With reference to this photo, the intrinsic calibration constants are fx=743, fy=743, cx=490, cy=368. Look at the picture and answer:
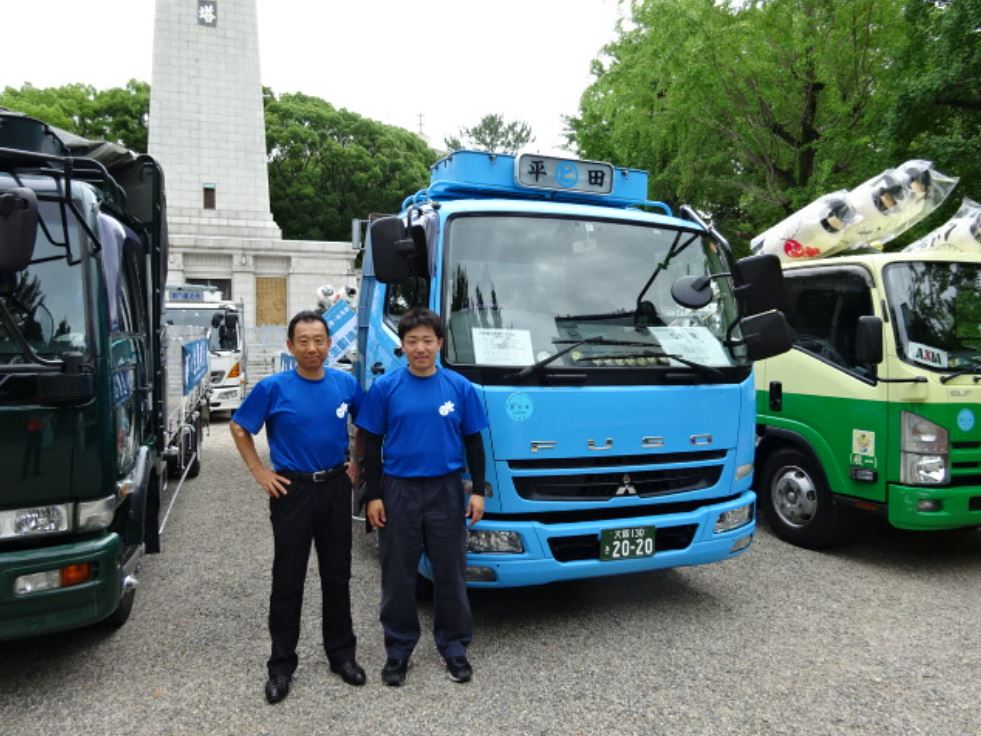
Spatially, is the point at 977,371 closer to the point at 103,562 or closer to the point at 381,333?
the point at 381,333

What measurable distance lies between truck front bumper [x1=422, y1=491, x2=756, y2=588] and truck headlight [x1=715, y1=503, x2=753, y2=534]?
27 millimetres

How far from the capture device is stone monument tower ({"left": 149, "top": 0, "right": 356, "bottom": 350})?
24.3m

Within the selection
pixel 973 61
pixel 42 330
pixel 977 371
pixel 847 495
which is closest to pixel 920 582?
pixel 847 495

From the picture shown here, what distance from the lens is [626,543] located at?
3963mm

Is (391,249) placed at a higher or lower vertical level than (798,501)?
higher

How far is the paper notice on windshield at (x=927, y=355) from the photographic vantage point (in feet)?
16.9

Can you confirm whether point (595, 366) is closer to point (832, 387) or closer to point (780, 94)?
point (832, 387)

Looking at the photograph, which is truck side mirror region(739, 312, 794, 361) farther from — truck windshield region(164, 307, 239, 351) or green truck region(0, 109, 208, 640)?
truck windshield region(164, 307, 239, 351)

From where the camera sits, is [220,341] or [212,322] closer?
[212,322]

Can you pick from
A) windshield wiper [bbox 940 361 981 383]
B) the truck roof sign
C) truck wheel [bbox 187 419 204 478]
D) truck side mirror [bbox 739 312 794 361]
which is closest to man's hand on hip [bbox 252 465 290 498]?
the truck roof sign

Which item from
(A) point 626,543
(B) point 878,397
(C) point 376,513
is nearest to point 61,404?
(C) point 376,513

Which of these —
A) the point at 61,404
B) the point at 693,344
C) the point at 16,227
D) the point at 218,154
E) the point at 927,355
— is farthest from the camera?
the point at 218,154

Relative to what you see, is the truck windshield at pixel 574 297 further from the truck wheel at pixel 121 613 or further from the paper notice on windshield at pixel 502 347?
the truck wheel at pixel 121 613

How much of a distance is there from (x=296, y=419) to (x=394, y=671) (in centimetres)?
130
